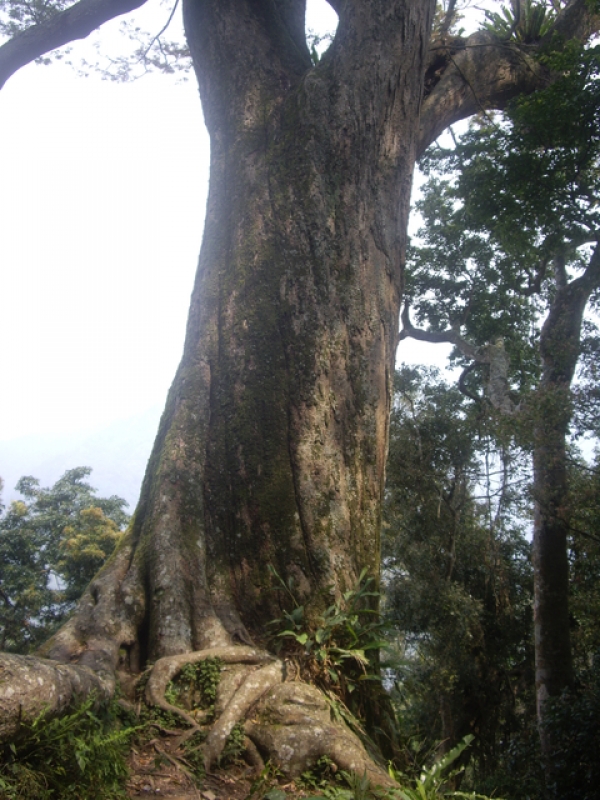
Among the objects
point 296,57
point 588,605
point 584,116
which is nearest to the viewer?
point 296,57

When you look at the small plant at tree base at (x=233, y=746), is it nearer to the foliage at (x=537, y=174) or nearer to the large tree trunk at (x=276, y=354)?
the large tree trunk at (x=276, y=354)

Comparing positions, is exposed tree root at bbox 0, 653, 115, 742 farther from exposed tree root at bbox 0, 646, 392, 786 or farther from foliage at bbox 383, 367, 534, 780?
foliage at bbox 383, 367, 534, 780

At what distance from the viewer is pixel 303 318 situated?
4602 mm

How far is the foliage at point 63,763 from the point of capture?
221 centimetres

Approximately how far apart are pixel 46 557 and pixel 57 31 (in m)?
13.7

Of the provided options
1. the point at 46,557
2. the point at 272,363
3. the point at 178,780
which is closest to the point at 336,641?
the point at 178,780

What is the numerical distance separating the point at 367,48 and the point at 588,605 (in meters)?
9.11

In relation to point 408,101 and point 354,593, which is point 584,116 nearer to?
point 408,101

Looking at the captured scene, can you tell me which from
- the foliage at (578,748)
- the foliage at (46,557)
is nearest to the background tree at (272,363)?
the foliage at (578,748)

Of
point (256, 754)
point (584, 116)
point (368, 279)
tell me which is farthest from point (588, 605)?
point (256, 754)

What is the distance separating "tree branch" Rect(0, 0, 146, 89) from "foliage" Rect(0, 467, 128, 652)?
1113 centimetres

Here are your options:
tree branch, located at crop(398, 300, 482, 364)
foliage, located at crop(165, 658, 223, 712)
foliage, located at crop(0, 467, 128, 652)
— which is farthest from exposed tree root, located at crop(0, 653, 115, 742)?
foliage, located at crop(0, 467, 128, 652)

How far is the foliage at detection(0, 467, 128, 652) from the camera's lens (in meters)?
14.7

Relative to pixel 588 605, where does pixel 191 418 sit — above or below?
above
